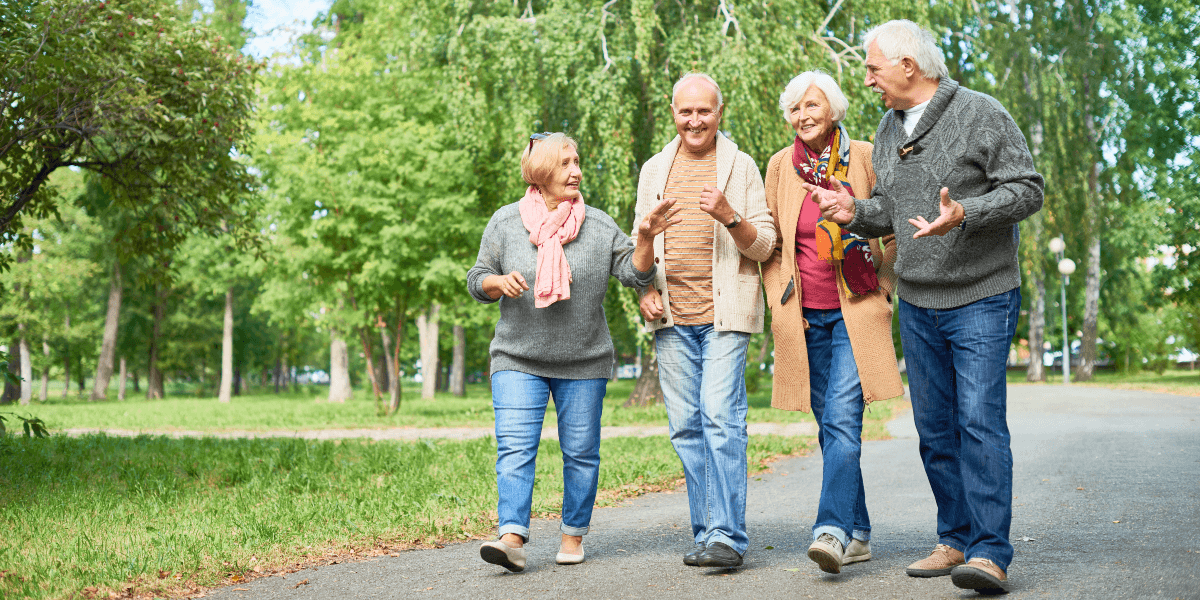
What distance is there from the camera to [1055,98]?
69.8ft

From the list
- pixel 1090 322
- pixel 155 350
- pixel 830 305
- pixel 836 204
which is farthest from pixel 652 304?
pixel 155 350

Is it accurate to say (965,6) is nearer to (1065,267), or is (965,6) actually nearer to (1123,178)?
(1065,267)

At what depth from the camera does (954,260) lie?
362cm

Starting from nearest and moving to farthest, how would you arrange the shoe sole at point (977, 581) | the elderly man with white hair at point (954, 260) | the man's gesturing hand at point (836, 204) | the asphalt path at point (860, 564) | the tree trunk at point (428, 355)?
the shoe sole at point (977, 581), the elderly man with white hair at point (954, 260), the asphalt path at point (860, 564), the man's gesturing hand at point (836, 204), the tree trunk at point (428, 355)

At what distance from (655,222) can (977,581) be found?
5.99 feet

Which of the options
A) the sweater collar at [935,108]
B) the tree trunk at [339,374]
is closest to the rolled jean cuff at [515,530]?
the sweater collar at [935,108]

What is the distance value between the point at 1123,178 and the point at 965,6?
1630cm

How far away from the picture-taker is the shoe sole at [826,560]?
3631 mm

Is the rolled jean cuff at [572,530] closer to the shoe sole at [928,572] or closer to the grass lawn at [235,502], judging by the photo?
the grass lawn at [235,502]

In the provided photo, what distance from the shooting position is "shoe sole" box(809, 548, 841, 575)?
3.63 meters

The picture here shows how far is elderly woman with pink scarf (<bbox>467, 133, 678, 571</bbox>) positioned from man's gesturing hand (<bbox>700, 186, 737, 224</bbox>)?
1.04 ft

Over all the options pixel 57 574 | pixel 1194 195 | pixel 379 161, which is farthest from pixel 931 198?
pixel 1194 195

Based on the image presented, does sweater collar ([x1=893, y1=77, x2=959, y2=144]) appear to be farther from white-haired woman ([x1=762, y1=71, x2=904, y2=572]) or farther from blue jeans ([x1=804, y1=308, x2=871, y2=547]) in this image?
blue jeans ([x1=804, y1=308, x2=871, y2=547])

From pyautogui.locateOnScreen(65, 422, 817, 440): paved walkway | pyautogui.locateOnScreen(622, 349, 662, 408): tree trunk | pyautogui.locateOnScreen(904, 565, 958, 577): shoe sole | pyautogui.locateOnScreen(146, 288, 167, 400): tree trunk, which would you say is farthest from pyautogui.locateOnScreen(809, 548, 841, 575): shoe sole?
pyautogui.locateOnScreen(146, 288, 167, 400): tree trunk
